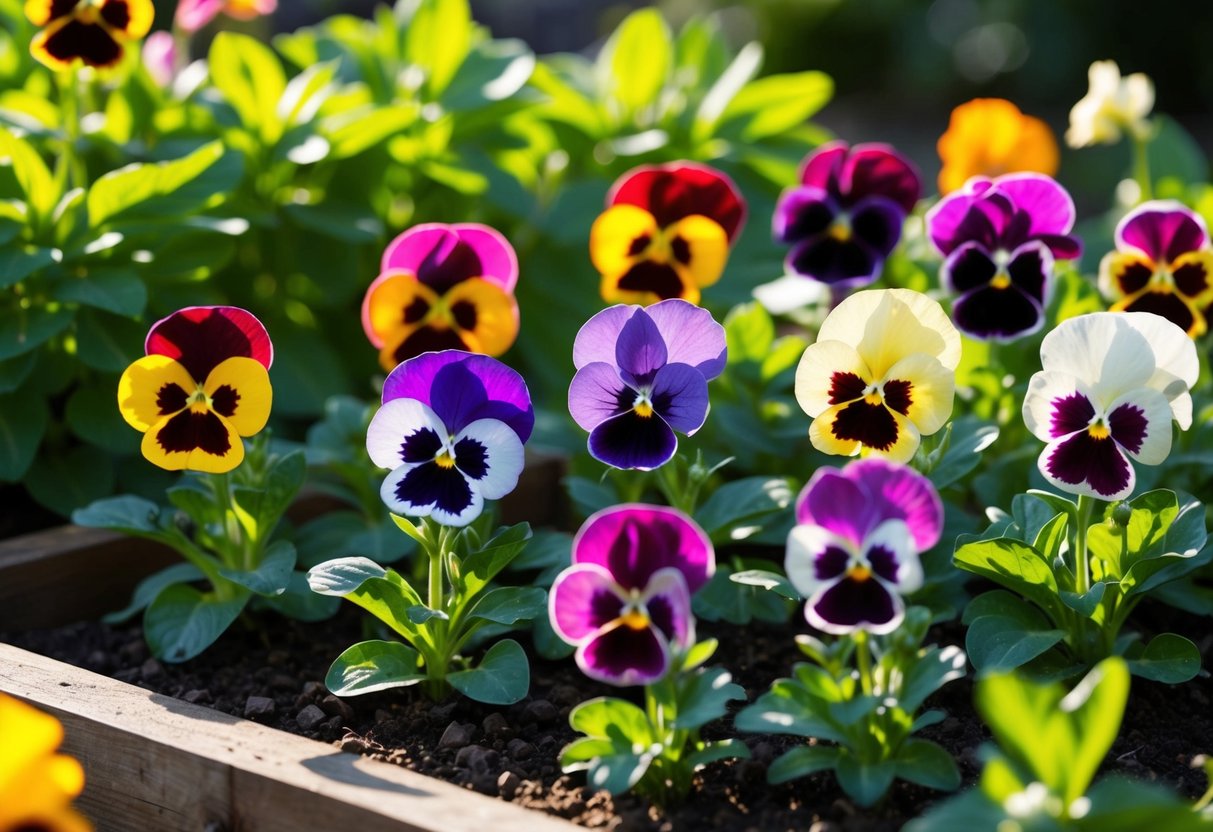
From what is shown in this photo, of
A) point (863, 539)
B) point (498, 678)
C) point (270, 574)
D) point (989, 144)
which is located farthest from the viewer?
point (989, 144)

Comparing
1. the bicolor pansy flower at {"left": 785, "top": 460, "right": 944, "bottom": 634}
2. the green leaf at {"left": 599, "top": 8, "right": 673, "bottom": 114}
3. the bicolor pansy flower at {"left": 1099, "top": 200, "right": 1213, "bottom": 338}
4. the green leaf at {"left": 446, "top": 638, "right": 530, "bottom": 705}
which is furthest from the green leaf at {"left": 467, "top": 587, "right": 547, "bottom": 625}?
the green leaf at {"left": 599, "top": 8, "right": 673, "bottom": 114}

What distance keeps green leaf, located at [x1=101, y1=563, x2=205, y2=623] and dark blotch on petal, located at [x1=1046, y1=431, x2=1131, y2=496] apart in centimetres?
117

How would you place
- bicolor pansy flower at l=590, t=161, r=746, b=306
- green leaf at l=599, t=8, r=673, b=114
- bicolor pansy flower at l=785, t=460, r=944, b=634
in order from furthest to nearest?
green leaf at l=599, t=8, r=673, b=114 < bicolor pansy flower at l=590, t=161, r=746, b=306 < bicolor pansy flower at l=785, t=460, r=944, b=634

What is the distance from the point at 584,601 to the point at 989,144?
1.73 meters

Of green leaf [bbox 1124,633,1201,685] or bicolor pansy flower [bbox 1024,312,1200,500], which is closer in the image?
bicolor pansy flower [bbox 1024,312,1200,500]

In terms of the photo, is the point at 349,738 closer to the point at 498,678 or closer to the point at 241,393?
the point at 498,678

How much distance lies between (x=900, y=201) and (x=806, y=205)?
17cm

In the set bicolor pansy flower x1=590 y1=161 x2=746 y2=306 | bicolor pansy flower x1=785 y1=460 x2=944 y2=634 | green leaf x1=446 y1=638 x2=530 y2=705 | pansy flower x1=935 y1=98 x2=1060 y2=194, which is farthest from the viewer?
pansy flower x1=935 y1=98 x2=1060 y2=194

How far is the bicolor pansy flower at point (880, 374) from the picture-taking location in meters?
1.49

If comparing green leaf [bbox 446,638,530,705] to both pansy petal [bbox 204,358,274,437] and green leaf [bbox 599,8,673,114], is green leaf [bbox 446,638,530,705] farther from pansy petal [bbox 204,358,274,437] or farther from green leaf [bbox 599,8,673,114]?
green leaf [bbox 599,8,673,114]

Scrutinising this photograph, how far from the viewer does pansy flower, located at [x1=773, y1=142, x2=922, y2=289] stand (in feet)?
7.26

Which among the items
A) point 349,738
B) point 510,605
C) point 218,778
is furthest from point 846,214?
point 218,778

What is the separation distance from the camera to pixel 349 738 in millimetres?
1628

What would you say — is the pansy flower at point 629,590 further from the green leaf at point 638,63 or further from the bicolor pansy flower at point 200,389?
the green leaf at point 638,63
